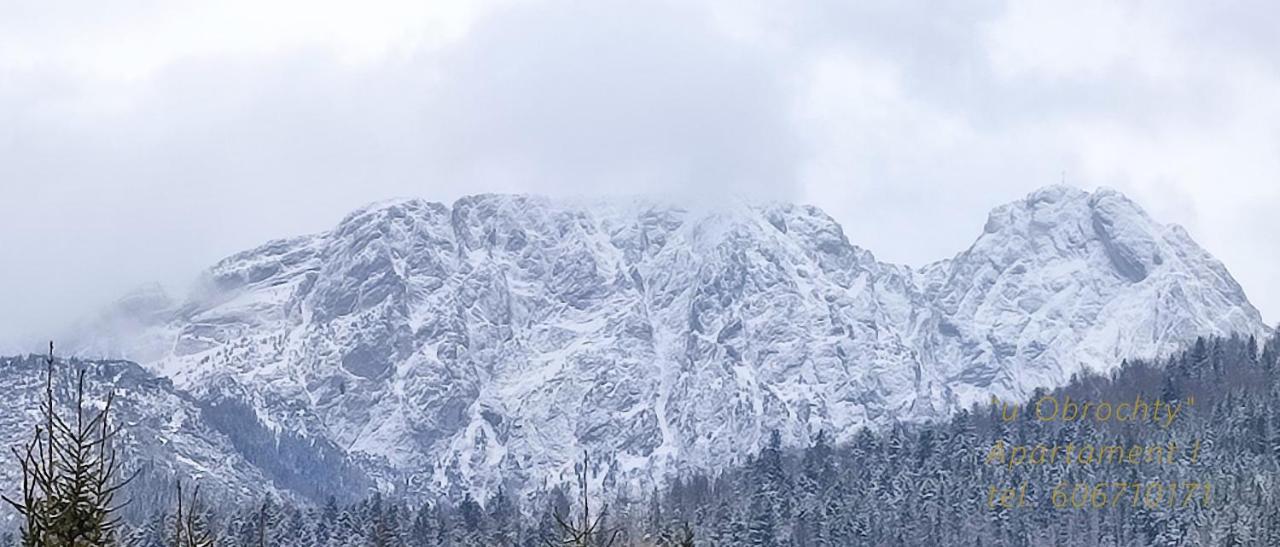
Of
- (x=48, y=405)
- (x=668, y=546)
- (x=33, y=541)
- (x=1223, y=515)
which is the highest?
(x=1223, y=515)

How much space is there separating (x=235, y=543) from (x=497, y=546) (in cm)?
2631

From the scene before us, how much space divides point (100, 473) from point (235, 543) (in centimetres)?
17861

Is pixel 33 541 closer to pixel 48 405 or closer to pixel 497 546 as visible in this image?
pixel 48 405

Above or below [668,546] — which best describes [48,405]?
below

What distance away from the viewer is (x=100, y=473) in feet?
65.4

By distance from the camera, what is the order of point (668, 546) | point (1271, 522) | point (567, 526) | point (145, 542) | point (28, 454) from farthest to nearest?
point (145, 542) → point (1271, 522) → point (668, 546) → point (567, 526) → point (28, 454)

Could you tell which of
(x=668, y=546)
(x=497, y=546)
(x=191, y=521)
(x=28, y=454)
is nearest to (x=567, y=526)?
(x=191, y=521)

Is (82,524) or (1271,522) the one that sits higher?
(1271,522)

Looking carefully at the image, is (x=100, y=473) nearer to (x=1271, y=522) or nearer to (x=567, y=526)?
(x=567, y=526)

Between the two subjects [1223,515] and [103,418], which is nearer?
[103,418]

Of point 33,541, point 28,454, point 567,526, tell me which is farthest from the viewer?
point 567,526

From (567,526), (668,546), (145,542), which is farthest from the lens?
(145,542)

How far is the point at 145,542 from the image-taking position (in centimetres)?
19912

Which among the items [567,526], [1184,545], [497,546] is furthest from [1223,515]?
[567,526]
